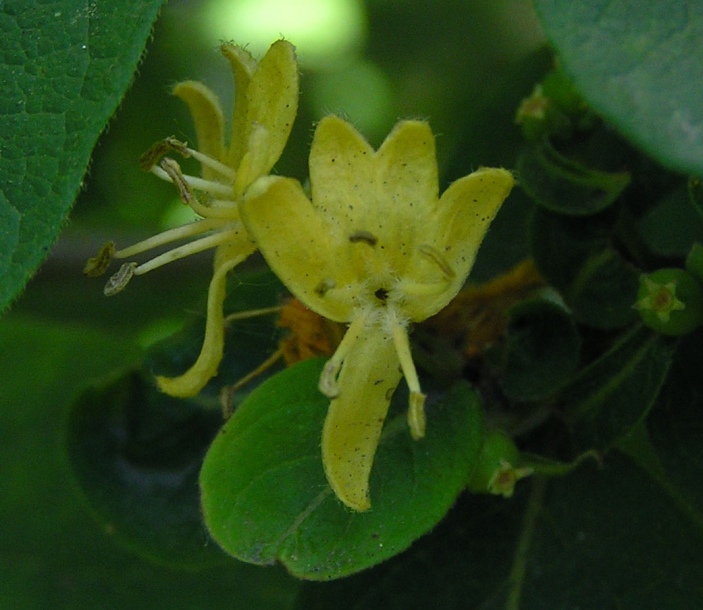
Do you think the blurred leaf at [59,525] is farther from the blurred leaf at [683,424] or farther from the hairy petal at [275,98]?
the hairy petal at [275,98]

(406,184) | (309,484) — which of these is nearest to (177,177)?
(406,184)

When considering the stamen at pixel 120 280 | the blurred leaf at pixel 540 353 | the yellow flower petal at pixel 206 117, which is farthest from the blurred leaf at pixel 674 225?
the stamen at pixel 120 280

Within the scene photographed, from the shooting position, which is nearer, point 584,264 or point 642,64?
point 642,64

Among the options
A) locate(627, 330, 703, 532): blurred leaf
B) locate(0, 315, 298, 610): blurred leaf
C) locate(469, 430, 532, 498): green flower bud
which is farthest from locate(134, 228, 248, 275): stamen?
locate(0, 315, 298, 610): blurred leaf

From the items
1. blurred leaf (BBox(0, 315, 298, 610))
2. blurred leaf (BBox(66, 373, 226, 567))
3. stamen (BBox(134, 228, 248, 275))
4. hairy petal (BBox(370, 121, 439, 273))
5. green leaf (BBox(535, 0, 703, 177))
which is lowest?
blurred leaf (BBox(0, 315, 298, 610))

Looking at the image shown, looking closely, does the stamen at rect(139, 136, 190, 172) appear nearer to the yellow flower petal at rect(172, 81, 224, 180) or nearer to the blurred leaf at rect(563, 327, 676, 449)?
the yellow flower petal at rect(172, 81, 224, 180)

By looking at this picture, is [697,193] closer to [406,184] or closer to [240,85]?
[406,184]
